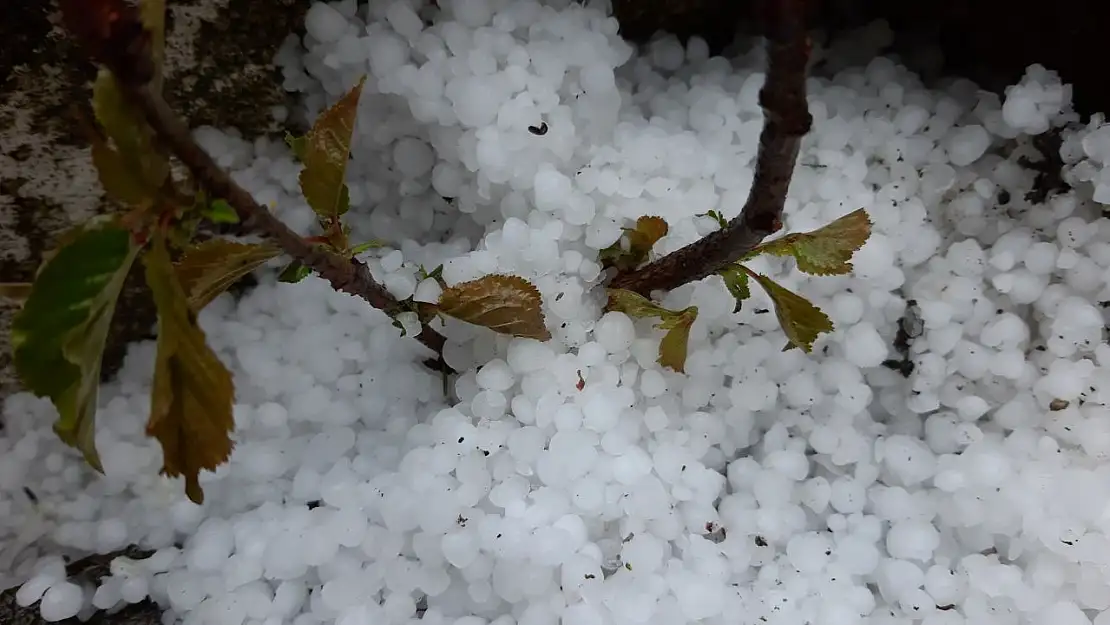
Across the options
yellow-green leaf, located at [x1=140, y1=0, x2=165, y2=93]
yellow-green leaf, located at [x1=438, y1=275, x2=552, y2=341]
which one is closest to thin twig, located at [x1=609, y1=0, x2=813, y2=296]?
yellow-green leaf, located at [x1=438, y1=275, x2=552, y2=341]

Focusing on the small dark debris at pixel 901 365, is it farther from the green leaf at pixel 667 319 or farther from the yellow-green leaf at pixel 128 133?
the yellow-green leaf at pixel 128 133

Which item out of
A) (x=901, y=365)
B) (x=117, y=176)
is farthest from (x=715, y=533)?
(x=117, y=176)

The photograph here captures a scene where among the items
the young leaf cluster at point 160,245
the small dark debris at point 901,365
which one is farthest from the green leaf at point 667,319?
the small dark debris at point 901,365

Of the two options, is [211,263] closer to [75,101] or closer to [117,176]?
[117,176]

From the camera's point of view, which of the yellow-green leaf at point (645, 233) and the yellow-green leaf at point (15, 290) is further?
the yellow-green leaf at point (645, 233)

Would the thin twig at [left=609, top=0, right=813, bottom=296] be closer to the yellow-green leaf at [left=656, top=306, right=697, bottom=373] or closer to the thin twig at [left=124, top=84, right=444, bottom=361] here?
the yellow-green leaf at [left=656, top=306, right=697, bottom=373]

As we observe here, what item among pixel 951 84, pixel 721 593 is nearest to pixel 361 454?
pixel 721 593

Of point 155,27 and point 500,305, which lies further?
point 500,305
